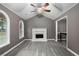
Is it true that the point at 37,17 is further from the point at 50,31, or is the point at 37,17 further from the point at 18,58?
the point at 18,58

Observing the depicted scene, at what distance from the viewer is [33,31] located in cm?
985

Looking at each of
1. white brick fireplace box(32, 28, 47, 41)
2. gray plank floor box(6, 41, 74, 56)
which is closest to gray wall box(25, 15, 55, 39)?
white brick fireplace box(32, 28, 47, 41)

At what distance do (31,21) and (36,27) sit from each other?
0.79 meters

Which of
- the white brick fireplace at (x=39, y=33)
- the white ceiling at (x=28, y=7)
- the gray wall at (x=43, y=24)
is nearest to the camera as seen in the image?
the white ceiling at (x=28, y=7)

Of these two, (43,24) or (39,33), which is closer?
(39,33)

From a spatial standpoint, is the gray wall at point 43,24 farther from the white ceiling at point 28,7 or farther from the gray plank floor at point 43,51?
the gray plank floor at point 43,51

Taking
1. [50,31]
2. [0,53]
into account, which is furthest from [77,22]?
[50,31]

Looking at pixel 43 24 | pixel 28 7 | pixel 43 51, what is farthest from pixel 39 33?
pixel 43 51

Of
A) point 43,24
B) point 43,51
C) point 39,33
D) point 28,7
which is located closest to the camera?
point 43,51

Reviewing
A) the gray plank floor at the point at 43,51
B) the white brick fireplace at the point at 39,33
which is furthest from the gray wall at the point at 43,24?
the gray plank floor at the point at 43,51

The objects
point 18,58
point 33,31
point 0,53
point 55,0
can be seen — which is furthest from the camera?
point 33,31

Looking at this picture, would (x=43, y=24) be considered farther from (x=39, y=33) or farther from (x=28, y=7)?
(x=28, y=7)

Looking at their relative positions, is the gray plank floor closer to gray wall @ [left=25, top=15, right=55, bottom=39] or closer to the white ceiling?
the white ceiling

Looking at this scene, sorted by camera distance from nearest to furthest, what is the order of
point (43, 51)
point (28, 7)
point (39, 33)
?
point (43, 51), point (28, 7), point (39, 33)
